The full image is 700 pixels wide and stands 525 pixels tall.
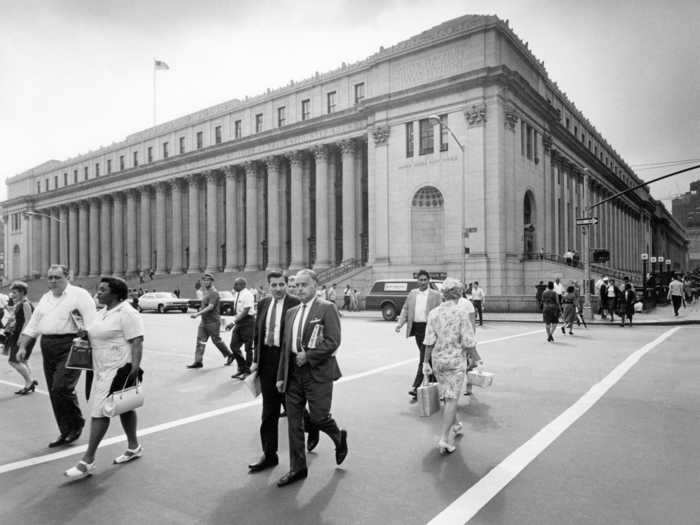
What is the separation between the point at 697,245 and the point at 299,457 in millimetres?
214548

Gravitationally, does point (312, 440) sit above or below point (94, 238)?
below

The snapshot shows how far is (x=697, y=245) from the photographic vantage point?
18288 cm

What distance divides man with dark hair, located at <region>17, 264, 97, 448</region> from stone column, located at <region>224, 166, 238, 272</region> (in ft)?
160

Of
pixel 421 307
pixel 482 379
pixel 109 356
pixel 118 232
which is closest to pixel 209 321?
pixel 421 307

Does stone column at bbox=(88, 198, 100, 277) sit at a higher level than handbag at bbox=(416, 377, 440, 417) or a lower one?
higher

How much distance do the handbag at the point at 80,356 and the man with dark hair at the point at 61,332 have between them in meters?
1.01

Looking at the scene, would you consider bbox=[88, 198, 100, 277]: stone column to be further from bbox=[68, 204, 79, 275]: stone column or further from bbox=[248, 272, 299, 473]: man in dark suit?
bbox=[248, 272, 299, 473]: man in dark suit

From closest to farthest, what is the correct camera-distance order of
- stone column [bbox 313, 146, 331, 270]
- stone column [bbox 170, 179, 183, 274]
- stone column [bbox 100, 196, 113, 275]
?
stone column [bbox 313, 146, 331, 270] < stone column [bbox 170, 179, 183, 274] < stone column [bbox 100, 196, 113, 275]

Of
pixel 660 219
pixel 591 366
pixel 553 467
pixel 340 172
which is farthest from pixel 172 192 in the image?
pixel 660 219

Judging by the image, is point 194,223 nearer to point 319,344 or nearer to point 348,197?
point 348,197

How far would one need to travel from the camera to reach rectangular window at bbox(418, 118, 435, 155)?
3856cm

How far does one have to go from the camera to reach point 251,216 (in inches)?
2087

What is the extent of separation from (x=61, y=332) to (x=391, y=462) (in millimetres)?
4145

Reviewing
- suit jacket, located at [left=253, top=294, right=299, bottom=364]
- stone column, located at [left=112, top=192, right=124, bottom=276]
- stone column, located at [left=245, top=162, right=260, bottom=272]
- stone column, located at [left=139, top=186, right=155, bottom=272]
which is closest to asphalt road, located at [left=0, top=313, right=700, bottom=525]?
suit jacket, located at [left=253, top=294, right=299, bottom=364]
